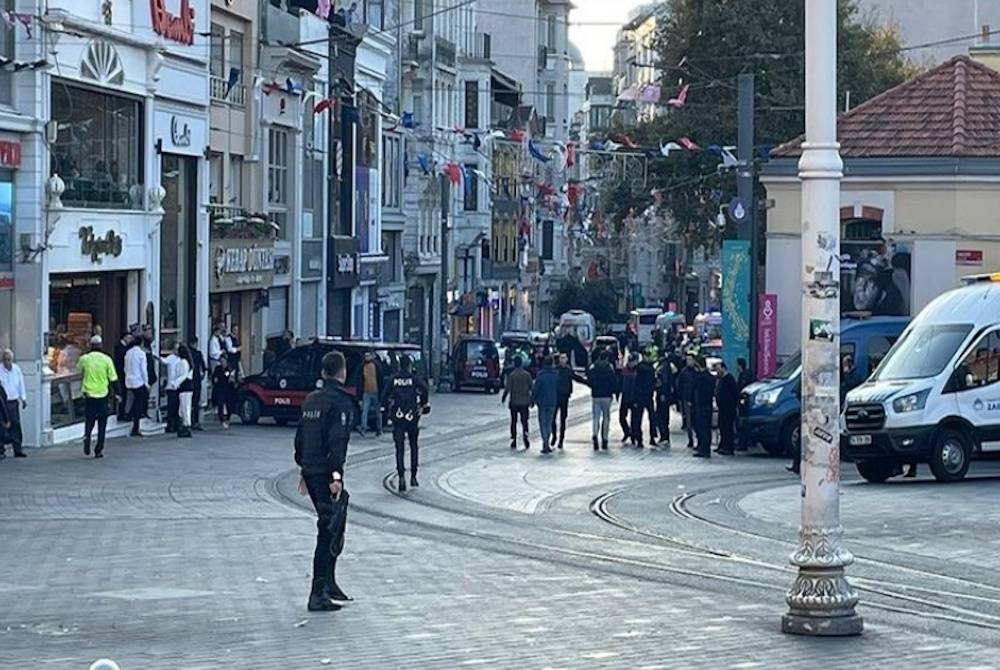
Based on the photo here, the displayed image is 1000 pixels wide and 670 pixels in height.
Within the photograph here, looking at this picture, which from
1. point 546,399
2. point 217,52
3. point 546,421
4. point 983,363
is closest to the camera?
point 983,363

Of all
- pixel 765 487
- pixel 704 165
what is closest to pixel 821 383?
pixel 765 487

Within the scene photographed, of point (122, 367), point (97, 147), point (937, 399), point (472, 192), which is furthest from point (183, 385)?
point (472, 192)

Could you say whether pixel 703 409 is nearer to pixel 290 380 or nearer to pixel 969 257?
pixel 969 257

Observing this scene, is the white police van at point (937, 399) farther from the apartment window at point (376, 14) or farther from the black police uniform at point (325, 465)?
the apartment window at point (376, 14)

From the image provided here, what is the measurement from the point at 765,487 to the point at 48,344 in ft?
40.8

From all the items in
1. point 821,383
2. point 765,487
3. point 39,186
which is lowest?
point 765,487

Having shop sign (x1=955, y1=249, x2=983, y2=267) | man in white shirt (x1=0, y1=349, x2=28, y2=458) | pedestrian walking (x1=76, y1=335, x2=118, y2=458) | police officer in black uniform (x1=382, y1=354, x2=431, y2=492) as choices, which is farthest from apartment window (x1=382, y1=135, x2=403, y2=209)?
police officer in black uniform (x1=382, y1=354, x2=431, y2=492)

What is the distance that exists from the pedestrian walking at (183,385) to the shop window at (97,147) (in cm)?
310

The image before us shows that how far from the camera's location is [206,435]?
36875 millimetres

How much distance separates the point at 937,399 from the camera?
28.4 m

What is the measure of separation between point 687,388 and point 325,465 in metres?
22.3

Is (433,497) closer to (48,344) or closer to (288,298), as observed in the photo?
(48,344)

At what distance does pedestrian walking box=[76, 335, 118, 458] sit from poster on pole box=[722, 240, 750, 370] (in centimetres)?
1443

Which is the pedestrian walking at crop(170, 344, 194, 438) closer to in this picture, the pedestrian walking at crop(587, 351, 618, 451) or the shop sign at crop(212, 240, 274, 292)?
the pedestrian walking at crop(587, 351, 618, 451)
